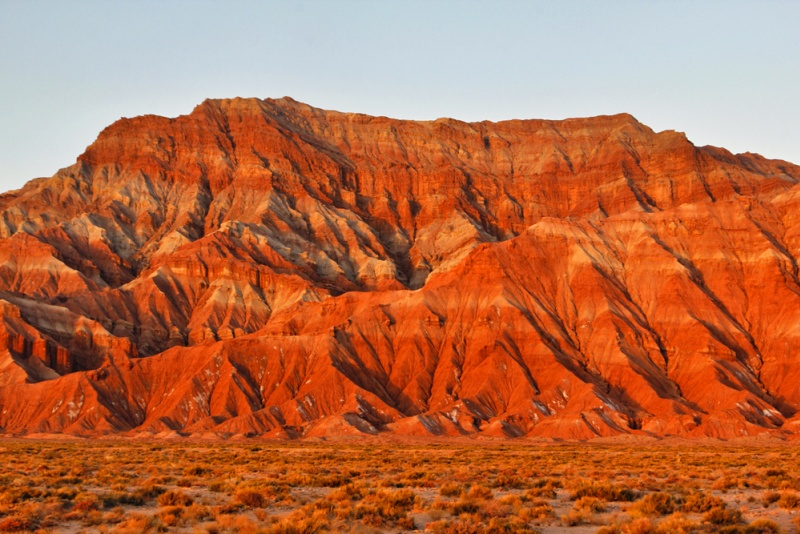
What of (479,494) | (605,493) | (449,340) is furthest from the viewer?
(449,340)

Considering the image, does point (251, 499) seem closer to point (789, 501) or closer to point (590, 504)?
point (590, 504)

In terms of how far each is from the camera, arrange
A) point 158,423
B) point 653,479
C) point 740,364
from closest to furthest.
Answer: point 653,479 → point 158,423 → point 740,364

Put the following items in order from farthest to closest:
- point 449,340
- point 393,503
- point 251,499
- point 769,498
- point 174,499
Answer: point 449,340, point 769,498, point 174,499, point 251,499, point 393,503

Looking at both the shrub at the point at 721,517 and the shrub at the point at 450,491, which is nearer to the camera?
the shrub at the point at 721,517

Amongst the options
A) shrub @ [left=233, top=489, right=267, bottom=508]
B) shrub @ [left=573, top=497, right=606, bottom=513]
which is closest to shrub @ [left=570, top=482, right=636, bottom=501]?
shrub @ [left=573, top=497, right=606, bottom=513]

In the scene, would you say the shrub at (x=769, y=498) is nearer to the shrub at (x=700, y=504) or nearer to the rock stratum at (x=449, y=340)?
the shrub at (x=700, y=504)

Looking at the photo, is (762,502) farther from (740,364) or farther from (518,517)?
(740,364)

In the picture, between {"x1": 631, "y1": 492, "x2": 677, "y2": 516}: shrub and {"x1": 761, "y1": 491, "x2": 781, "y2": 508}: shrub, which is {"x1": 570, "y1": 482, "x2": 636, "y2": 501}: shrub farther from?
{"x1": 761, "y1": 491, "x2": 781, "y2": 508}: shrub

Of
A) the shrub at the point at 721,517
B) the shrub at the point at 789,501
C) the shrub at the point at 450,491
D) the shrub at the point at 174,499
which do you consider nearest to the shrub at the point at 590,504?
the shrub at the point at 721,517

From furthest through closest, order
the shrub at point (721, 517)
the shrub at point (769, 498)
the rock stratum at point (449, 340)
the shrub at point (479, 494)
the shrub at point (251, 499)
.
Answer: the rock stratum at point (449, 340)
the shrub at point (479, 494)
the shrub at point (769, 498)
the shrub at point (251, 499)
the shrub at point (721, 517)

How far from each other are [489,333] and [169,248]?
85.2 m

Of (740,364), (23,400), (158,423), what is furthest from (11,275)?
(740,364)

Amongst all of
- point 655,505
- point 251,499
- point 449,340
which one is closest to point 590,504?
point 655,505

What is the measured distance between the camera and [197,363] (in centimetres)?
13912
